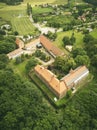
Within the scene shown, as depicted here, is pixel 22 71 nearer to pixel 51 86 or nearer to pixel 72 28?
pixel 51 86

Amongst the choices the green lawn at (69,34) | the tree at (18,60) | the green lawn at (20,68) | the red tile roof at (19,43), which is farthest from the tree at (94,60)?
the red tile roof at (19,43)

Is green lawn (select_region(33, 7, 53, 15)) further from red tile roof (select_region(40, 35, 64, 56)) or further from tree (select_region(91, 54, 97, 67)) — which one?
tree (select_region(91, 54, 97, 67))

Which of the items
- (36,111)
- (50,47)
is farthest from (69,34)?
(36,111)

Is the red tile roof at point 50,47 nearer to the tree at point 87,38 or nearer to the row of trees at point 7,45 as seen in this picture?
the row of trees at point 7,45

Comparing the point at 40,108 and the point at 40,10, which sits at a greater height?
the point at 40,10

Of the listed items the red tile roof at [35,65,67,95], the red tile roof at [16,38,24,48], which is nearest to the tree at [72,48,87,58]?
the red tile roof at [35,65,67,95]

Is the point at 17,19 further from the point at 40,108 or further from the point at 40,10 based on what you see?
the point at 40,108

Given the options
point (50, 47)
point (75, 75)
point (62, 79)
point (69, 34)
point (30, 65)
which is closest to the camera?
point (62, 79)

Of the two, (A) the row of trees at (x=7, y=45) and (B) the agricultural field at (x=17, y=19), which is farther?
(B) the agricultural field at (x=17, y=19)

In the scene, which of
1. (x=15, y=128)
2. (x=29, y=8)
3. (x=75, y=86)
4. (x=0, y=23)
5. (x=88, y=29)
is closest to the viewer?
(x=15, y=128)

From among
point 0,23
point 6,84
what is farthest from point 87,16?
point 6,84

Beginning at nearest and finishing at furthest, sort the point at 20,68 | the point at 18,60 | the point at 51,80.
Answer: the point at 51,80 → the point at 20,68 → the point at 18,60
